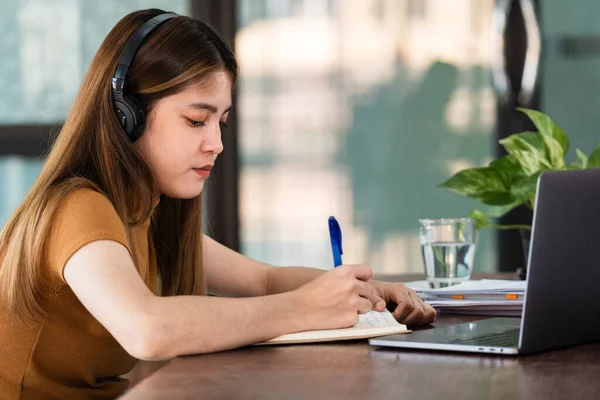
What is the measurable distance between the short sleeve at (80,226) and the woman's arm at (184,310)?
0.04ft

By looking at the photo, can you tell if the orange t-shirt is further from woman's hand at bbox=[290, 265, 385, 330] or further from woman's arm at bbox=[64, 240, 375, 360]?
woman's hand at bbox=[290, 265, 385, 330]

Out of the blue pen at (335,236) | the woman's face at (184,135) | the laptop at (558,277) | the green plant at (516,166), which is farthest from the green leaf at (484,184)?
the laptop at (558,277)

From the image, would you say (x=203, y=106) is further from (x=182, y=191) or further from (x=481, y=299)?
(x=481, y=299)

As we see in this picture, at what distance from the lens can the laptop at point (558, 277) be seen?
91 centimetres

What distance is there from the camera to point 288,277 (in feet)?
5.05

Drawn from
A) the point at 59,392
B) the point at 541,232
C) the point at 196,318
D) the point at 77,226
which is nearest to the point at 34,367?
the point at 59,392

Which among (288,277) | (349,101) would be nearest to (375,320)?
(288,277)

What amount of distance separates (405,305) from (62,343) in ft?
1.52

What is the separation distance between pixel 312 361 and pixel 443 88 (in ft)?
7.30

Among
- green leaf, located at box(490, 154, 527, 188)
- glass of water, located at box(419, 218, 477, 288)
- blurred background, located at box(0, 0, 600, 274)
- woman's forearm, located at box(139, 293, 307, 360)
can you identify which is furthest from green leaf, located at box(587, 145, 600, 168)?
blurred background, located at box(0, 0, 600, 274)

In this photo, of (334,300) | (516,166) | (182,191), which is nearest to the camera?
(334,300)

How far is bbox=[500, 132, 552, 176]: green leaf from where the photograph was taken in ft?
5.08

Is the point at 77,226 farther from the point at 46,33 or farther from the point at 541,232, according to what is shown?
the point at 46,33

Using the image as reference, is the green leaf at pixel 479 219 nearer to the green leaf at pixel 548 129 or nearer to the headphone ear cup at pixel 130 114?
the green leaf at pixel 548 129
